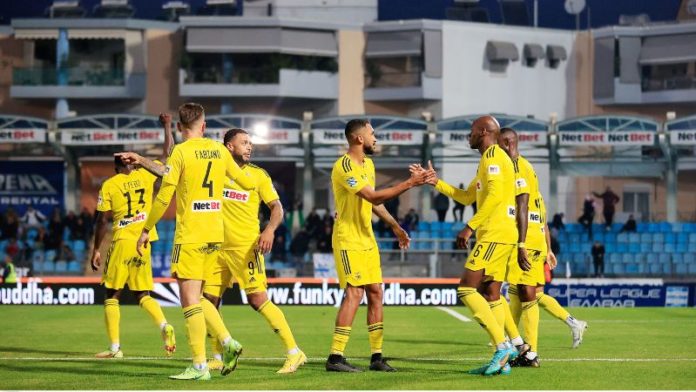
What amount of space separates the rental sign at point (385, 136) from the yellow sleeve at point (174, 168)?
29917 mm

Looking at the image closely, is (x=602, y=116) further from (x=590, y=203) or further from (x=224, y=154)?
(x=224, y=154)

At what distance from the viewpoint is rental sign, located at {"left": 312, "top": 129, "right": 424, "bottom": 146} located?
42.8 m

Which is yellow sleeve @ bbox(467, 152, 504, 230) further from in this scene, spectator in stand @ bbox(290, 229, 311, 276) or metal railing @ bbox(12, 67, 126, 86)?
metal railing @ bbox(12, 67, 126, 86)

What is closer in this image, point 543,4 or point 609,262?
point 609,262

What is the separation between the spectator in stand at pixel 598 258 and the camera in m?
41.8

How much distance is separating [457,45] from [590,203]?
21.7 meters

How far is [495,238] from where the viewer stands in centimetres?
1361

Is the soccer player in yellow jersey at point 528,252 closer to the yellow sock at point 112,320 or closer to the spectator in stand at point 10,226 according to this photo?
the yellow sock at point 112,320

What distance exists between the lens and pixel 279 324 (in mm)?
13836

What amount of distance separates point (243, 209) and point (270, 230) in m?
1.21

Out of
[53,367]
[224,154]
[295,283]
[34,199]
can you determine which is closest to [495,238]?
[224,154]

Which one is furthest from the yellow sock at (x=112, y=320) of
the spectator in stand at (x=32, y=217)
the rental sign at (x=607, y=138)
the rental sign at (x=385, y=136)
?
the spectator in stand at (x=32, y=217)

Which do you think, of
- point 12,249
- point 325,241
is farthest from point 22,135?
point 325,241

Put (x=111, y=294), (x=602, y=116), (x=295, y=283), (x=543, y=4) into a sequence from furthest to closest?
(x=543, y=4) < (x=602, y=116) < (x=295, y=283) < (x=111, y=294)
